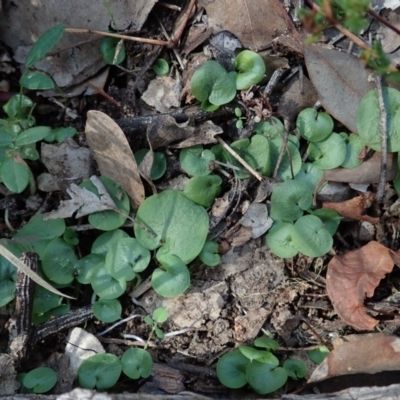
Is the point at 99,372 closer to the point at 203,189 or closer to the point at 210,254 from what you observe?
the point at 210,254

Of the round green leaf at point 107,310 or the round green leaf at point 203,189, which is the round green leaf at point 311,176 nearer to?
the round green leaf at point 203,189

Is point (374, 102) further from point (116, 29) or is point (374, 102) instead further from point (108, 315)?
point (108, 315)

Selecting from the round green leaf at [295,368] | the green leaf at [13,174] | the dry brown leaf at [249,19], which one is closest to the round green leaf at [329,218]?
the round green leaf at [295,368]

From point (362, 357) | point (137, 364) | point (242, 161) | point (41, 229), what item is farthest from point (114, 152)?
point (362, 357)

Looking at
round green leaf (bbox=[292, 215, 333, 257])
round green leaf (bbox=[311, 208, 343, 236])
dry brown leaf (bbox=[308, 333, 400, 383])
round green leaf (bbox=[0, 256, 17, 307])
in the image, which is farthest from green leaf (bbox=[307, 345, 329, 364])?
round green leaf (bbox=[0, 256, 17, 307])

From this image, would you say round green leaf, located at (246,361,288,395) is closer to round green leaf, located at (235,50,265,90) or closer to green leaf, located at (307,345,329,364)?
green leaf, located at (307,345,329,364)

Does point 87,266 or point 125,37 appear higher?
point 125,37

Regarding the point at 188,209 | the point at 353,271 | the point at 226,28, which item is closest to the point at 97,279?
the point at 188,209
